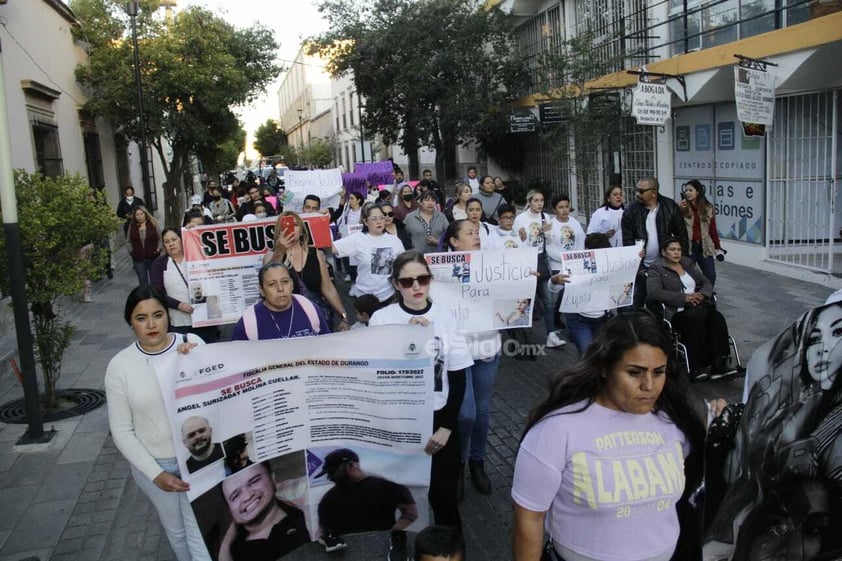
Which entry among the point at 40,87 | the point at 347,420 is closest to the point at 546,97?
the point at 40,87

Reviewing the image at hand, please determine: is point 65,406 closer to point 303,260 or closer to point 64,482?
point 64,482

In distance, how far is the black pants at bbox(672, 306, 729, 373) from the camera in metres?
7.17

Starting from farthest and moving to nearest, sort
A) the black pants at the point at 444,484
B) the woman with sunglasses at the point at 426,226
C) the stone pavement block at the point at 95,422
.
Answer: the woman with sunglasses at the point at 426,226
the stone pavement block at the point at 95,422
the black pants at the point at 444,484

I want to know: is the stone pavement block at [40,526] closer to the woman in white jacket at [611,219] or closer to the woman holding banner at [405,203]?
the woman in white jacket at [611,219]

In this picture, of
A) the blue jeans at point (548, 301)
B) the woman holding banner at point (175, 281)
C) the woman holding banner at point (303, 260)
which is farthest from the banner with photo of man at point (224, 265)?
the blue jeans at point (548, 301)

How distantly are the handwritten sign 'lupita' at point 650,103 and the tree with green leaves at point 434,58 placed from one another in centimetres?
1015

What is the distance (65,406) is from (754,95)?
1000cm

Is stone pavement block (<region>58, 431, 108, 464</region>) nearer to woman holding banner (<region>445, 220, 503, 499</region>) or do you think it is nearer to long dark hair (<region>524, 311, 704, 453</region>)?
woman holding banner (<region>445, 220, 503, 499</region>)

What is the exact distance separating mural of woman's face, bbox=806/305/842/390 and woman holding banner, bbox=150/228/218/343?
569 cm

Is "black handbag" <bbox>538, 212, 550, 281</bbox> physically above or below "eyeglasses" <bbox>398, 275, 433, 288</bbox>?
below

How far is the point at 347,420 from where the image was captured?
11.7 feet

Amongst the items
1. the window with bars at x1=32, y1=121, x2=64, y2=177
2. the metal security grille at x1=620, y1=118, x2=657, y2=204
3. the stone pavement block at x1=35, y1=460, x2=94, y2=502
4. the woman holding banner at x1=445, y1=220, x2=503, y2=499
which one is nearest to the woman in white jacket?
the woman holding banner at x1=445, y1=220, x2=503, y2=499

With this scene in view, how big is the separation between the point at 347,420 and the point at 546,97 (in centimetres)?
1424

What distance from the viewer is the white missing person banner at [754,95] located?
10867mm
